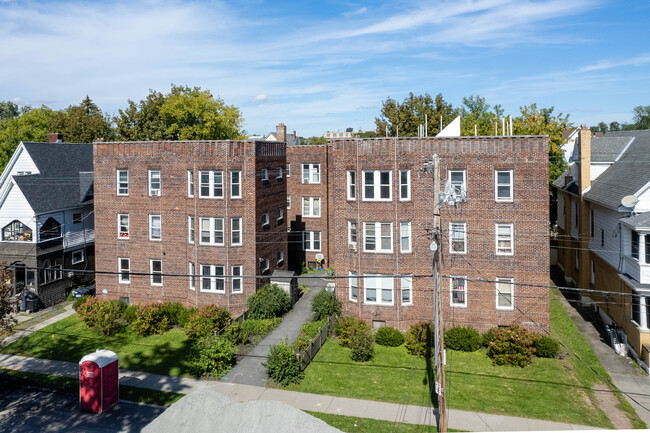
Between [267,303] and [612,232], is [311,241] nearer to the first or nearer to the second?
[267,303]

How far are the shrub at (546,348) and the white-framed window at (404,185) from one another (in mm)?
9320

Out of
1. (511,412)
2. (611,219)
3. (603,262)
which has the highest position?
(611,219)

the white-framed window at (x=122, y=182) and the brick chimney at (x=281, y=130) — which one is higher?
the brick chimney at (x=281, y=130)

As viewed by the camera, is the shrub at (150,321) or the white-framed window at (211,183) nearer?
the shrub at (150,321)

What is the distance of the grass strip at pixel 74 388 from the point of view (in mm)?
20172

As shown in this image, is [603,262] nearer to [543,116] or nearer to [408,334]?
[408,334]

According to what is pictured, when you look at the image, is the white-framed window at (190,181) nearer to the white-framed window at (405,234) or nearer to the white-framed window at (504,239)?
the white-framed window at (405,234)

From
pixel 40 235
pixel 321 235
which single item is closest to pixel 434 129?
pixel 321 235

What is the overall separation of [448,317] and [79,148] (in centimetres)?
3328

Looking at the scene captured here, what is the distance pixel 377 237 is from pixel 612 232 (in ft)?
40.5

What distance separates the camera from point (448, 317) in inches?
1008

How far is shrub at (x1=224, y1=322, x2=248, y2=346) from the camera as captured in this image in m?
25.4

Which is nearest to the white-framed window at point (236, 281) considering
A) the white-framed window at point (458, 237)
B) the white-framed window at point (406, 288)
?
the white-framed window at point (406, 288)

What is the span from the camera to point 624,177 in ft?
88.6
